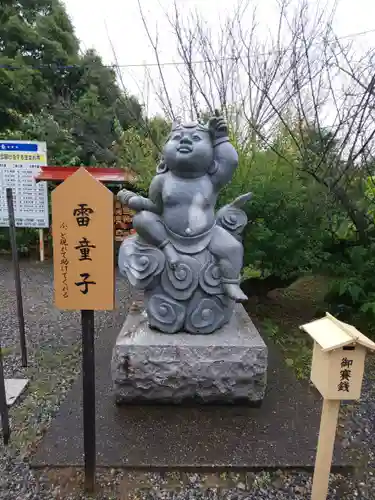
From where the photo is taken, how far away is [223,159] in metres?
3.18

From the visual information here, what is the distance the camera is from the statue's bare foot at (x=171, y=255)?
3.01 meters

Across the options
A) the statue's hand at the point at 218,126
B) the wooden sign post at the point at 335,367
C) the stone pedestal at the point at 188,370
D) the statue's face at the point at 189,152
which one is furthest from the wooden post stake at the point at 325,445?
the statue's hand at the point at 218,126

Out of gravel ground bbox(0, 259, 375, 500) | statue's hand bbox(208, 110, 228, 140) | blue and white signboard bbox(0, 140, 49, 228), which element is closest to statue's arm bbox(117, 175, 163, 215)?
statue's hand bbox(208, 110, 228, 140)

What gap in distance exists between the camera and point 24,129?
31.0 feet

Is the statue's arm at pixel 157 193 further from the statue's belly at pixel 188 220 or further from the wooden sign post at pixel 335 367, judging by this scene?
the wooden sign post at pixel 335 367

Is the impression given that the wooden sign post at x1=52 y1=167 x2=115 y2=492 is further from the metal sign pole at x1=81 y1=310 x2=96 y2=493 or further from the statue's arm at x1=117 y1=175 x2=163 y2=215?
the statue's arm at x1=117 y1=175 x2=163 y2=215

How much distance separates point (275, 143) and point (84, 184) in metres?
4.14

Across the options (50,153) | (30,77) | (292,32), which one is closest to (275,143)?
(292,32)

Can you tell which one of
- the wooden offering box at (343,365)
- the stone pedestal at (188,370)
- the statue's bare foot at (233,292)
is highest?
the wooden offering box at (343,365)

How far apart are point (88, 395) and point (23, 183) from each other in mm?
3753

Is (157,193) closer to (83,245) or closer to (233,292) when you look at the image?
(233,292)

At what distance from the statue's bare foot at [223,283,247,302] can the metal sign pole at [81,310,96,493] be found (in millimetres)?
1261

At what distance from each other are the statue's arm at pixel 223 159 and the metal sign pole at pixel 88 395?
5.71 ft

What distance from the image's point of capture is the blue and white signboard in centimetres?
468
